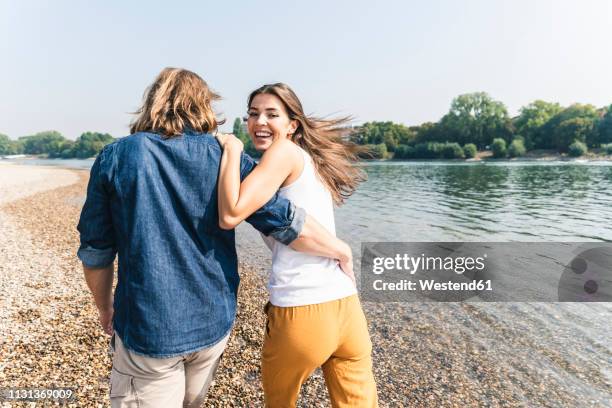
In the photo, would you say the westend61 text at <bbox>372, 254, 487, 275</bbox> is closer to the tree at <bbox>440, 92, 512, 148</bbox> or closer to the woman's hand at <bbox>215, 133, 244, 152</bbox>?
the woman's hand at <bbox>215, 133, 244, 152</bbox>

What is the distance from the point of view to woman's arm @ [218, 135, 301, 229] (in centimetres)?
168

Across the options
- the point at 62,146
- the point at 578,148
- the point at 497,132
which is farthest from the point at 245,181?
the point at 62,146

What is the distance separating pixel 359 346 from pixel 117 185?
1.39m

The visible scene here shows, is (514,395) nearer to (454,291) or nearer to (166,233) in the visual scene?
(454,291)

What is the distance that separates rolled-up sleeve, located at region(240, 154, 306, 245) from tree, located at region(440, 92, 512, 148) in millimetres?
112708

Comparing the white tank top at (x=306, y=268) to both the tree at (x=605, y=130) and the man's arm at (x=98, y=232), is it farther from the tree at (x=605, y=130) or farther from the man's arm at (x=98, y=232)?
the tree at (x=605, y=130)

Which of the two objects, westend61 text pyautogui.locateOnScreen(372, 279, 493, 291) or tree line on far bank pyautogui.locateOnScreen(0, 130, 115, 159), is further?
tree line on far bank pyautogui.locateOnScreen(0, 130, 115, 159)

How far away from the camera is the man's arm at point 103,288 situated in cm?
185

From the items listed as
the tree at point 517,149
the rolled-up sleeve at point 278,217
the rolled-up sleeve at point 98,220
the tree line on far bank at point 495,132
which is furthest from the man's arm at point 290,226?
the tree at point 517,149

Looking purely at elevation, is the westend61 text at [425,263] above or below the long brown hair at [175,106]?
below

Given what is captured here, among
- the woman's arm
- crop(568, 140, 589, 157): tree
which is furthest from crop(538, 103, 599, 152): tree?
the woman's arm

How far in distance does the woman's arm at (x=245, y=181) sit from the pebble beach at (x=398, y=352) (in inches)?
118

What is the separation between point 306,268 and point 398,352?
430 centimetres

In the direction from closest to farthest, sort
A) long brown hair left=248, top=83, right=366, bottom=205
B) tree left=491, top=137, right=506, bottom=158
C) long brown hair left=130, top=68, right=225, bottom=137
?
long brown hair left=130, top=68, right=225, bottom=137 → long brown hair left=248, top=83, right=366, bottom=205 → tree left=491, top=137, right=506, bottom=158
